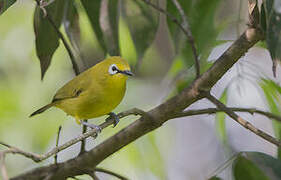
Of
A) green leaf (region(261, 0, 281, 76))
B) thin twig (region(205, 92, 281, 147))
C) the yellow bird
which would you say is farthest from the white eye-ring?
green leaf (region(261, 0, 281, 76))

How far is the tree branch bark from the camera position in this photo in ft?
5.58

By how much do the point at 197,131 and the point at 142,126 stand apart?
409 cm

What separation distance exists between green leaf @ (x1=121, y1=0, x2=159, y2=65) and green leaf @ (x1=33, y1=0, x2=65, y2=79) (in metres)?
0.34

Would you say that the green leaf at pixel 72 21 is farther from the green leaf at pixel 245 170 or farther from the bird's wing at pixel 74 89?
the green leaf at pixel 245 170

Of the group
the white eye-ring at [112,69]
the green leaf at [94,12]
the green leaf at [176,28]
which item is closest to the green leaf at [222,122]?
the green leaf at [176,28]

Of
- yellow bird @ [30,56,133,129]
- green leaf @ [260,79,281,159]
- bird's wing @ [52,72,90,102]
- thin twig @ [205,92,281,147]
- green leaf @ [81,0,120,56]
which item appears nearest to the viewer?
thin twig @ [205,92,281,147]

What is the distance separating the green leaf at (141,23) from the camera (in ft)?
Answer: 7.32

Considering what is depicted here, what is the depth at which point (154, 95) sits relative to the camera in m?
4.45

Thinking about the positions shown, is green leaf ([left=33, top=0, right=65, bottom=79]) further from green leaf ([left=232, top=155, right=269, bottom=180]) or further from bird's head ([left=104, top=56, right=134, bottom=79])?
green leaf ([left=232, top=155, right=269, bottom=180])

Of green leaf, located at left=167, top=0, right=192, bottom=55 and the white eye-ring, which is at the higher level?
green leaf, located at left=167, top=0, right=192, bottom=55

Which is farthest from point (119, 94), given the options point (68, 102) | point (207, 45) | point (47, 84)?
point (47, 84)

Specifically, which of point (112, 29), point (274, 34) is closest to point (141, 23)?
point (112, 29)

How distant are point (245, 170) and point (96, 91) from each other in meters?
1.43

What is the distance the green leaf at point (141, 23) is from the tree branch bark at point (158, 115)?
41 cm
